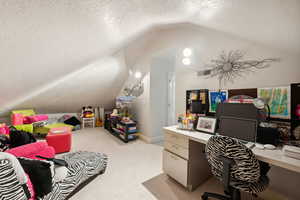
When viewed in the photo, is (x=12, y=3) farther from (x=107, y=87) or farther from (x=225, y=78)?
(x=107, y=87)

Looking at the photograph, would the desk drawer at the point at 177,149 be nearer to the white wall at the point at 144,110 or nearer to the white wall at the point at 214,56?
the white wall at the point at 214,56

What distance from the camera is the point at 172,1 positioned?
1.24 metres

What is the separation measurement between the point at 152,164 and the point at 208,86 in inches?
67.6

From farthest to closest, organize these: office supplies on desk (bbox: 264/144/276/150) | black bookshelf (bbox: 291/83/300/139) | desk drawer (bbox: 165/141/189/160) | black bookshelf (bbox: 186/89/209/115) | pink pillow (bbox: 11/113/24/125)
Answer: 1. pink pillow (bbox: 11/113/24/125)
2. black bookshelf (bbox: 186/89/209/115)
3. desk drawer (bbox: 165/141/189/160)
4. black bookshelf (bbox: 291/83/300/139)
5. office supplies on desk (bbox: 264/144/276/150)

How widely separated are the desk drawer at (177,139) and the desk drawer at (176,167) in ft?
0.62

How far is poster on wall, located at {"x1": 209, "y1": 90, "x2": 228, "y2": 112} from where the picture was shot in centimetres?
183

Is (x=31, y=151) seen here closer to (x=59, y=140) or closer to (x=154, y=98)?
(x=59, y=140)

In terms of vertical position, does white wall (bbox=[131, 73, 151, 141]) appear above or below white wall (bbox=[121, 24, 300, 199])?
below

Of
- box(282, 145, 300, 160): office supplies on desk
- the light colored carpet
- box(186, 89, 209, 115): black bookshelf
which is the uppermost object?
box(186, 89, 209, 115): black bookshelf

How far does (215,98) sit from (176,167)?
121 centimetres

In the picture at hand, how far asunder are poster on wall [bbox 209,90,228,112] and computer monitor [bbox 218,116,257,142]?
14.2 inches

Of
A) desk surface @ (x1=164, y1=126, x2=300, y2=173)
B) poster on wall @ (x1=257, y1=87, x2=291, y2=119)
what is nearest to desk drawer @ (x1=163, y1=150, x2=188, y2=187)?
desk surface @ (x1=164, y1=126, x2=300, y2=173)

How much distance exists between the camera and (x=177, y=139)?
1.65 meters

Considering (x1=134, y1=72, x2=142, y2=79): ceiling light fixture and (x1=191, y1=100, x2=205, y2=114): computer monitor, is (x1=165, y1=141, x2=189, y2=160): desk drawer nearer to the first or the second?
(x1=191, y1=100, x2=205, y2=114): computer monitor
